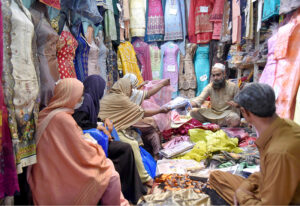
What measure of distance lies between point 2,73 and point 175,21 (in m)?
5.69

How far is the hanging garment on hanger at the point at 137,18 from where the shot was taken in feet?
20.9

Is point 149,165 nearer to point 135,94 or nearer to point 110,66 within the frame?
point 135,94

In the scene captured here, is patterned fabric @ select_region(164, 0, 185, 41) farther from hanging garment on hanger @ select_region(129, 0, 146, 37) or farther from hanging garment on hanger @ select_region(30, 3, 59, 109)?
hanging garment on hanger @ select_region(30, 3, 59, 109)

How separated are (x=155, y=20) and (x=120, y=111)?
170 inches

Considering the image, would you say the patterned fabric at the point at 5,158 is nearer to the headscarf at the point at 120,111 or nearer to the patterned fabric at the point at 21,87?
the patterned fabric at the point at 21,87

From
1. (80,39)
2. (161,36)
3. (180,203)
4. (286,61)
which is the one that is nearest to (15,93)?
(180,203)

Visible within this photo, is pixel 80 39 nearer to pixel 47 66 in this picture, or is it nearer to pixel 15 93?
pixel 47 66

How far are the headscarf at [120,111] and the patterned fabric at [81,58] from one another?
22.9 inches

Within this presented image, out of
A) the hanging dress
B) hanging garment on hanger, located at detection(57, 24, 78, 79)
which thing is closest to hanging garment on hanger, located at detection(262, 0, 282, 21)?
hanging garment on hanger, located at detection(57, 24, 78, 79)

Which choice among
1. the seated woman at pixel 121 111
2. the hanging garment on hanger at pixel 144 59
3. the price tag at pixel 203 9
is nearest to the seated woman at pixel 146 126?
the seated woman at pixel 121 111

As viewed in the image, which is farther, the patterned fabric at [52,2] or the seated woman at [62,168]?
the patterned fabric at [52,2]

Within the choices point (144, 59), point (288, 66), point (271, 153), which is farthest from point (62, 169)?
point (144, 59)

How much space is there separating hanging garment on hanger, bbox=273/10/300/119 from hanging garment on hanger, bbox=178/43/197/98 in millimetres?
3699

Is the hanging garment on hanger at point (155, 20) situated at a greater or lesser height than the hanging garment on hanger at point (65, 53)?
greater
